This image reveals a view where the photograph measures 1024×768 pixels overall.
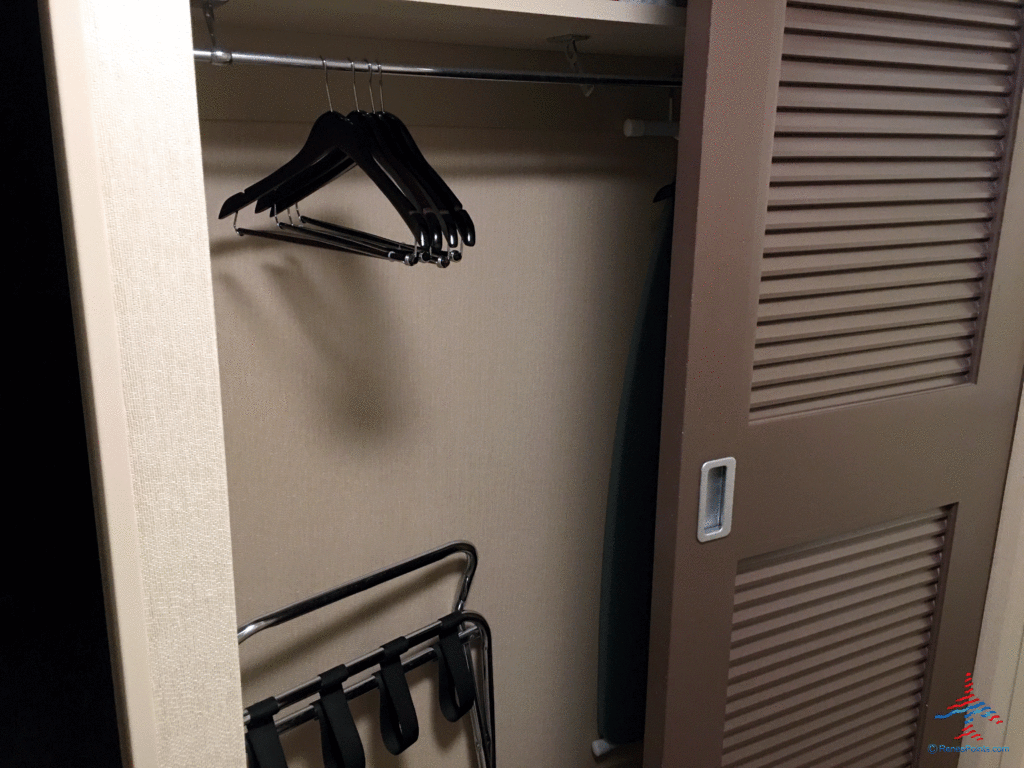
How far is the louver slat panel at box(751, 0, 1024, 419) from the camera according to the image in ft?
3.45

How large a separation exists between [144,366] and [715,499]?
0.81 metres

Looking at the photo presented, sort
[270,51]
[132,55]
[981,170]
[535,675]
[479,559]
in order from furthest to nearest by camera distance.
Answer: [535,675] → [479,559] → [981,170] → [270,51] → [132,55]

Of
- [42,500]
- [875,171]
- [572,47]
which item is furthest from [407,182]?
[875,171]

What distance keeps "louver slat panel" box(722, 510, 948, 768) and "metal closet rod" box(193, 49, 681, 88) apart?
2.33 feet

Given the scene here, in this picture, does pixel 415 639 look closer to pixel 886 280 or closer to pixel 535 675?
pixel 535 675

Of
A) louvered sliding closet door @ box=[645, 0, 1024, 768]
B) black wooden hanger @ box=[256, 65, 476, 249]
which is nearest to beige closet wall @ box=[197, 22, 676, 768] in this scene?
black wooden hanger @ box=[256, 65, 476, 249]

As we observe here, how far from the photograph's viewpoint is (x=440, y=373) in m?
1.26

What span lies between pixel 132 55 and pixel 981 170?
1220 millimetres

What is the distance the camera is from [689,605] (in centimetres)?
113

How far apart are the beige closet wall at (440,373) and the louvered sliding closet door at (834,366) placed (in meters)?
0.33

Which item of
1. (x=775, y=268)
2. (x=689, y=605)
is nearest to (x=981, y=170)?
(x=775, y=268)

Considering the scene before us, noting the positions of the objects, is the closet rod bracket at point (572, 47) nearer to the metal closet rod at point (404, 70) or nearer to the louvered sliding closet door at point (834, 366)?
the metal closet rod at point (404, 70)

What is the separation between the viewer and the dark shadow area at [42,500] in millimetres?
473

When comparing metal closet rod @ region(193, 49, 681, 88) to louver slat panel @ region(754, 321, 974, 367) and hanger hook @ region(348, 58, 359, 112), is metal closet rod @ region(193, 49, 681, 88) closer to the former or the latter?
hanger hook @ region(348, 58, 359, 112)
